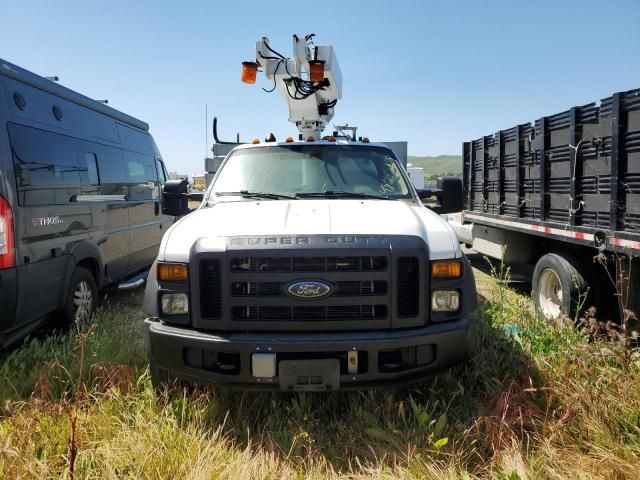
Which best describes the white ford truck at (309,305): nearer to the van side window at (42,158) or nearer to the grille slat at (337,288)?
the grille slat at (337,288)

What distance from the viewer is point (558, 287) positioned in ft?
17.0

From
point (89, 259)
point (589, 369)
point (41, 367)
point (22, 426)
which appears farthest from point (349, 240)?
point (89, 259)

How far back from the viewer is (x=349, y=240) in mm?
2799

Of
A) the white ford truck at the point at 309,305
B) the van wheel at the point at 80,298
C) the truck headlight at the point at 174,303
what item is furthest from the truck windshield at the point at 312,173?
the van wheel at the point at 80,298

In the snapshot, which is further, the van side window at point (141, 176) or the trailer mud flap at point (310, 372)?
the van side window at point (141, 176)

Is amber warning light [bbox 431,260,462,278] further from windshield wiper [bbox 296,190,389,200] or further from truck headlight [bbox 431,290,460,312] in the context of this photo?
windshield wiper [bbox 296,190,389,200]

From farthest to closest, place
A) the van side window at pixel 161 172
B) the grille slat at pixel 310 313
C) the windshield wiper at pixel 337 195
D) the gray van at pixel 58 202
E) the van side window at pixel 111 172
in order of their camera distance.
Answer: the van side window at pixel 161 172
the van side window at pixel 111 172
the windshield wiper at pixel 337 195
the gray van at pixel 58 202
the grille slat at pixel 310 313

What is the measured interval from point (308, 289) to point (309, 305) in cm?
10

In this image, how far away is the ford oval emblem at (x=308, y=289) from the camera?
2750mm

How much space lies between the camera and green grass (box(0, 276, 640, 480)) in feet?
8.22

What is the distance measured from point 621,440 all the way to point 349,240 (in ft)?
6.13

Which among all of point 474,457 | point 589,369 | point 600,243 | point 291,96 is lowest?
point 474,457

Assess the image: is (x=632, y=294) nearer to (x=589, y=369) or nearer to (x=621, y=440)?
(x=589, y=369)

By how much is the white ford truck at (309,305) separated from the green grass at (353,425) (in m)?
0.36
